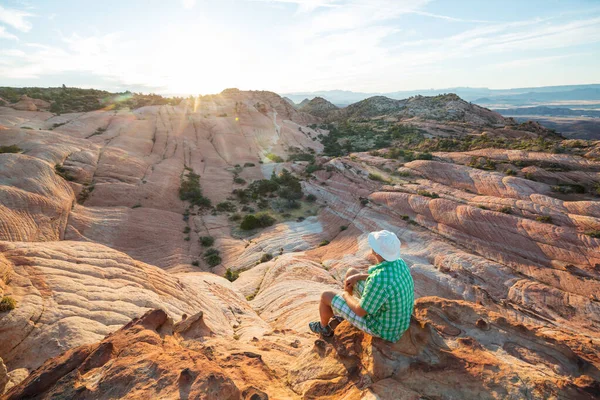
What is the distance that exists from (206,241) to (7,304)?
18797mm

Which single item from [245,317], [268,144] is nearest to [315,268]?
[245,317]

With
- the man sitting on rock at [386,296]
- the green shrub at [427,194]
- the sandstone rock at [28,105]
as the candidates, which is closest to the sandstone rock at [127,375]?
the man sitting on rock at [386,296]

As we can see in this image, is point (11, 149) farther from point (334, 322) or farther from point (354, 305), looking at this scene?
point (354, 305)

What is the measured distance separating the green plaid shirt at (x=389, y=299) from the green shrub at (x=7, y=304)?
8.46 m

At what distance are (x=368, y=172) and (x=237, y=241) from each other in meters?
15.5

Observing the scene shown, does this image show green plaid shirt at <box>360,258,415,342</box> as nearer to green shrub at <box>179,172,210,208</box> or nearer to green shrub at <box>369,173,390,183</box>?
green shrub at <box>369,173,390,183</box>

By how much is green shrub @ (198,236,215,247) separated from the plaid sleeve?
22.5 metres

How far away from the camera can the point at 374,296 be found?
210 inches

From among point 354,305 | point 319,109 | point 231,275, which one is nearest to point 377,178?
point 231,275

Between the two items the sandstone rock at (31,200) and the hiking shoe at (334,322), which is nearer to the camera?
the hiking shoe at (334,322)

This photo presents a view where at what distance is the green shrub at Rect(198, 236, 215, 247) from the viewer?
26.2 meters

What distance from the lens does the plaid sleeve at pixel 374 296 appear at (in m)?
5.30

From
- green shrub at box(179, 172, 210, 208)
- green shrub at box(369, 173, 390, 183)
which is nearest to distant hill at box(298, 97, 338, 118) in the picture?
green shrub at box(179, 172, 210, 208)

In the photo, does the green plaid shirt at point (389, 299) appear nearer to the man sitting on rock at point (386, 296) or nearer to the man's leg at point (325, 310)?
the man sitting on rock at point (386, 296)
